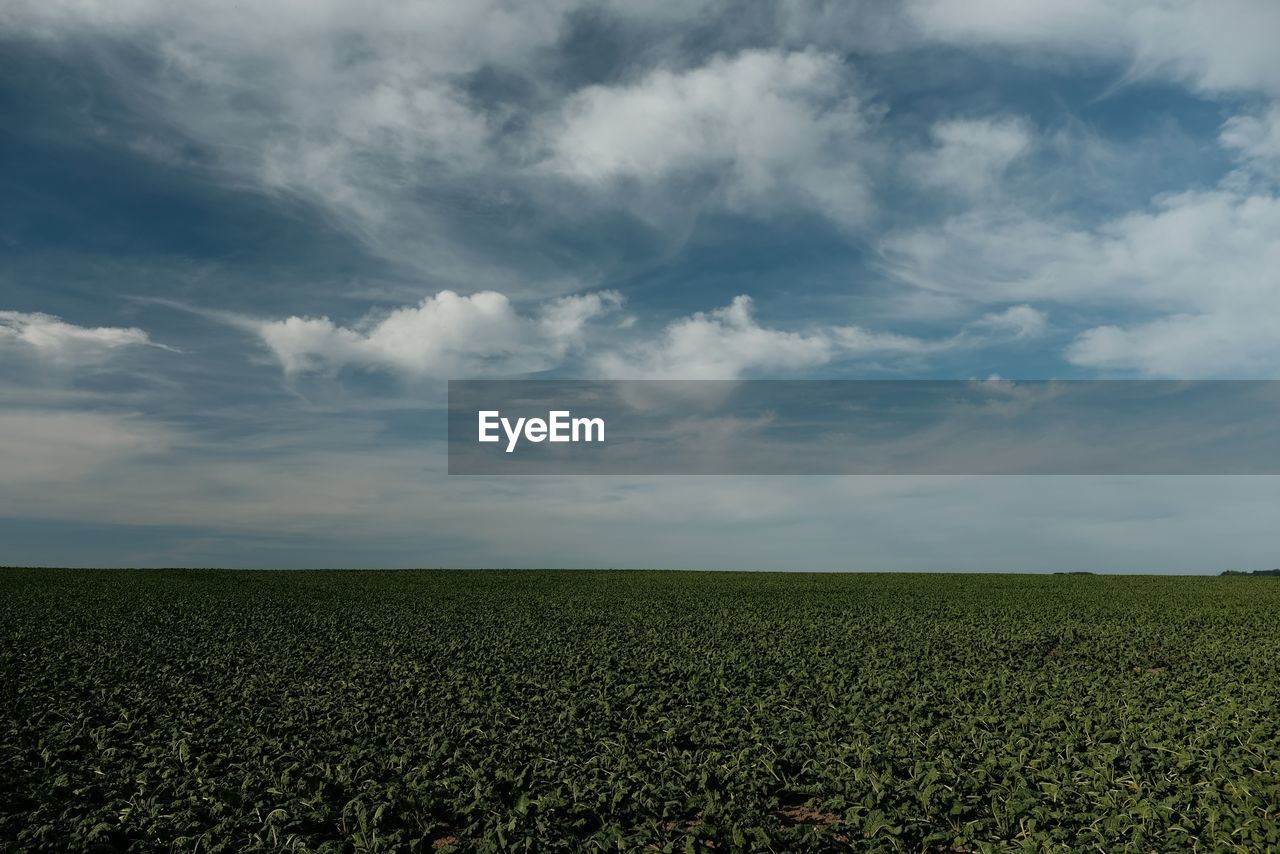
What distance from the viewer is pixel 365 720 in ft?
53.6

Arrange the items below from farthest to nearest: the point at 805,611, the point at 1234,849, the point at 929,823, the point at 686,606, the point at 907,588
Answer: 1. the point at 907,588
2. the point at 686,606
3. the point at 805,611
4. the point at 929,823
5. the point at 1234,849

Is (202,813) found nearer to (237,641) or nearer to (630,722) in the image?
(630,722)

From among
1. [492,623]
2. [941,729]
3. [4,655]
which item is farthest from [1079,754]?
[4,655]

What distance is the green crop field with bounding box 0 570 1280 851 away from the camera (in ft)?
36.2

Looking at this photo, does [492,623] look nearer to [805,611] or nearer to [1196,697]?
[805,611]

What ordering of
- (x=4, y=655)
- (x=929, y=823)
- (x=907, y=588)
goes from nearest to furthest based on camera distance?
(x=929, y=823), (x=4, y=655), (x=907, y=588)

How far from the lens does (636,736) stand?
606 inches

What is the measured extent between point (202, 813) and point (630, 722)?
745 cm

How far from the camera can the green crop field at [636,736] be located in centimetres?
1102

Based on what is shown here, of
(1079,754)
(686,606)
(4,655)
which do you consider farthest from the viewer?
(686,606)

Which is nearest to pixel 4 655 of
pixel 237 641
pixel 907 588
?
pixel 237 641

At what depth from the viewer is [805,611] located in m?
38.1

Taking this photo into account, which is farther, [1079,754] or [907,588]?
[907,588]

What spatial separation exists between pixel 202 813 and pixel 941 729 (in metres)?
12.3
